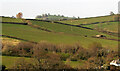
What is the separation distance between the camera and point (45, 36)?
76.1 metres

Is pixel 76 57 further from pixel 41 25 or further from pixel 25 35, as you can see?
pixel 41 25

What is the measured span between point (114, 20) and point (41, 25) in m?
45.4

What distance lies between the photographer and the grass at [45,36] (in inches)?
2842

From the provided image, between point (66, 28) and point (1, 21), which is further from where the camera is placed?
point (66, 28)

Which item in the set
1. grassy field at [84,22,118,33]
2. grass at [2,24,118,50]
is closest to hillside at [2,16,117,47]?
grass at [2,24,118,50]

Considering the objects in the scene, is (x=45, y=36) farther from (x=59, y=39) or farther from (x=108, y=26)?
(x=108, y=26)

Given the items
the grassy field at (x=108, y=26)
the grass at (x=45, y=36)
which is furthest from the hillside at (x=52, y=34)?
the grassy field at (x=108, y=26)

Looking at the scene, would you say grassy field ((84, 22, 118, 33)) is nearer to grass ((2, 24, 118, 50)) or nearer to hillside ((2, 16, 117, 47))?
hillside ((2, 16, 117, 47))

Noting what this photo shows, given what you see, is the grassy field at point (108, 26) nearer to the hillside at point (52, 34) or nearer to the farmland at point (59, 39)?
the farmland at point (59, 39)

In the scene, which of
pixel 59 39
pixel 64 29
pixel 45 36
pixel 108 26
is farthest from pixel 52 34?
pixel 108 26

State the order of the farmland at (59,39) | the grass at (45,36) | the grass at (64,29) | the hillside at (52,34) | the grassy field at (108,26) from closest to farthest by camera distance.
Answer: the farmland at (59,39), the grass at (45,36), the hillside at (52,34), the grass at (64,29), the grassy field at (108,26)

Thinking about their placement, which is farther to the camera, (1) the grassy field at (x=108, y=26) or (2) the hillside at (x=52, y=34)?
(1) the grassy field at (x=108, y=26)

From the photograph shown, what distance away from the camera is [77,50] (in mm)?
65250

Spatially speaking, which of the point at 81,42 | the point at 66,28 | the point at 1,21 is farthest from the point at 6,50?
the point at 66,28
